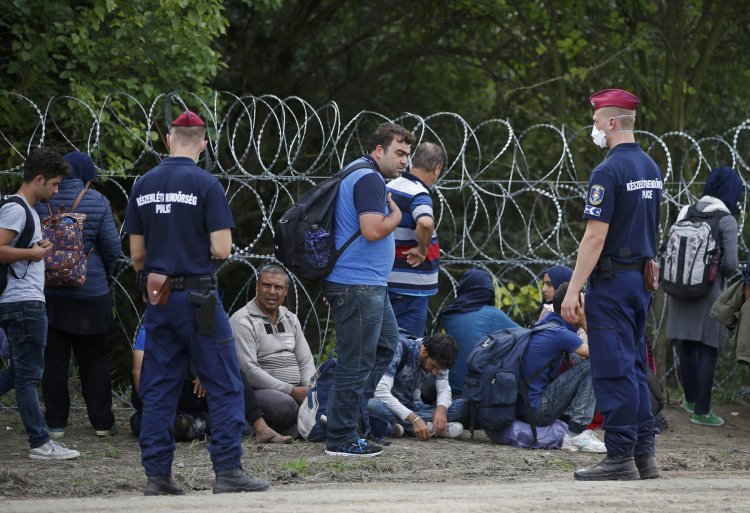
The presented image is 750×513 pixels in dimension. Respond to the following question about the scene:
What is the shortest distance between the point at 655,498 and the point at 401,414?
2.62 meters

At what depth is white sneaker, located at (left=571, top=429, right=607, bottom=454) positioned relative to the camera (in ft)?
24.6

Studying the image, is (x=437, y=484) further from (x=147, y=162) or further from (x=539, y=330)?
(x=147, y=162)

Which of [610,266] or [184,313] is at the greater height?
[610,266]

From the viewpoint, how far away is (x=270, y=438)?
7.54m

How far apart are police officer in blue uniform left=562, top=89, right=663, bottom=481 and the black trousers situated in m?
3.34

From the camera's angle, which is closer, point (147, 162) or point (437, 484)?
point (437, 484)

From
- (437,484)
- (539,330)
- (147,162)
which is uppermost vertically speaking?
(147,162)

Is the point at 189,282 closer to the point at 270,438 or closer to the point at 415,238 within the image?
the point at 270,438

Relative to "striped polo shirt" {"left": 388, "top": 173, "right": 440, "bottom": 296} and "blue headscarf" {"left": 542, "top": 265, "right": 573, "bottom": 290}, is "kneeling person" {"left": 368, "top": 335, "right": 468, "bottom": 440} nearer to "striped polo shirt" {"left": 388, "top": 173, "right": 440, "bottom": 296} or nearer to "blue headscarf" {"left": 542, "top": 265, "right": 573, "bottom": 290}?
"striped polo shirt" {"left": 388, "top": 173, "right": 440, "bottom": 296}

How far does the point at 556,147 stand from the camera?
1502 cm

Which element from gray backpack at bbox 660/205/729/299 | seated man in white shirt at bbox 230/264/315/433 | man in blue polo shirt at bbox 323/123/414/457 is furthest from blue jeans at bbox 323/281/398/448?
gray backpack at bbox 660/205/729/299

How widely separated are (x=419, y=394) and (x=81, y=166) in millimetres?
2643

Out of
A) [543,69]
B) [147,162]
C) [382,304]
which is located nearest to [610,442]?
[382,304]

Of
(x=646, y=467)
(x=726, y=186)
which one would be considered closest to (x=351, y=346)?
(x=646, y=467)
